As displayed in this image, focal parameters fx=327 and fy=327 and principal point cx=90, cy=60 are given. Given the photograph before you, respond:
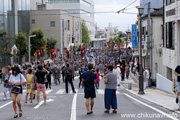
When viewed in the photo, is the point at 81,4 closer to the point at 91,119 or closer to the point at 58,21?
the point at 58,21

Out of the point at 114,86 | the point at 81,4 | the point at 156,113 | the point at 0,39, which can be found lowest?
the point at 156,113

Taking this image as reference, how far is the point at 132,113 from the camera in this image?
39.1 feet

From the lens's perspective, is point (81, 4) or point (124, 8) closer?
point (124, 8)

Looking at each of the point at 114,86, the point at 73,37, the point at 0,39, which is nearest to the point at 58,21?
the point at 73,37

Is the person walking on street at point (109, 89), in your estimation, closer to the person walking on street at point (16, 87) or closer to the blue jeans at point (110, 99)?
the blue jeans at point (110, 99)

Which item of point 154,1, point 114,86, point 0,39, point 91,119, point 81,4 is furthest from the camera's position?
point 81,4

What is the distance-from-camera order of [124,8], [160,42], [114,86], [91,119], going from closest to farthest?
1. [91,119]
2. [114,86]
3. [124,8]
4. [160,42]

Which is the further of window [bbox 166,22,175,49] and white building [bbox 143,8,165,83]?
white building [bbox 143,8,165,83]

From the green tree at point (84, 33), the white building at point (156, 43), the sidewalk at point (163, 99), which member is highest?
the green tree at point (84, 33)

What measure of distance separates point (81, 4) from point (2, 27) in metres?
55.3

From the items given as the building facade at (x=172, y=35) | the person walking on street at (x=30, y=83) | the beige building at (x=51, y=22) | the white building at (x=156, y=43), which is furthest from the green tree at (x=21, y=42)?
the person walking on street at (x=30, y=83)

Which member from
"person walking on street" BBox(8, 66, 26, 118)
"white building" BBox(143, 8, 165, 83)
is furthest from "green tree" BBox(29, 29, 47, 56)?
"person walking on street" BBox(8, 66, 26, 118)

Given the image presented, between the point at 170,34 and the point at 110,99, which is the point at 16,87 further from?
the point at 170,34

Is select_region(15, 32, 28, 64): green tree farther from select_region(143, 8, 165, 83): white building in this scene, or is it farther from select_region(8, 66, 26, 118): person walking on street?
select_region(8, 66, 26, 118): person walking on street
